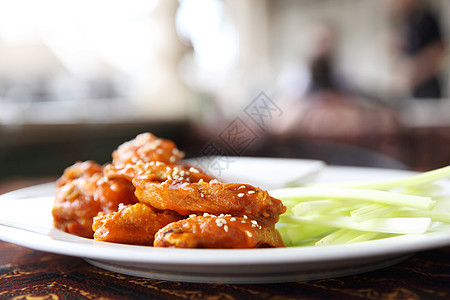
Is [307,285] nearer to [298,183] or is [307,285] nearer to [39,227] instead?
[39,227]

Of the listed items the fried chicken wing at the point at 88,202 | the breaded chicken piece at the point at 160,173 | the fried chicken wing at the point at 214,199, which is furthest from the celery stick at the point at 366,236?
the fried chicken wing at the point at 88,202

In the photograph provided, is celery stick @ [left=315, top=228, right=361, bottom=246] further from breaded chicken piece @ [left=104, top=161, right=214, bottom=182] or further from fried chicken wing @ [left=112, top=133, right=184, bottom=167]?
fried chicken wing @ [left=112, top=133, right=184, bottom=167]

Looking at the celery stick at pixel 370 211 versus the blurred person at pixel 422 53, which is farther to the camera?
the blurred person at pixel 422 53

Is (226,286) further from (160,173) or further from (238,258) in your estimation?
(160,173)

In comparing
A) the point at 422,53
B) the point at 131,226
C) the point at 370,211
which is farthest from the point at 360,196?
the point at 422,53

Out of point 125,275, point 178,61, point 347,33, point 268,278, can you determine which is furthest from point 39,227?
point 347,33

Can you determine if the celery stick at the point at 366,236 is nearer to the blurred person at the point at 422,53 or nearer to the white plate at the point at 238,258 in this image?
the white plate at the point at 238,258
